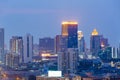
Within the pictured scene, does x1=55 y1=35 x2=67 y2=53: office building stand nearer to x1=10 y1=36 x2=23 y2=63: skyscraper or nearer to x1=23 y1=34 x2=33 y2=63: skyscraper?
x1=23 y1=34 x2=33 y2=63: skyscraper

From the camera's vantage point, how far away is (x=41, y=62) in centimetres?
1191

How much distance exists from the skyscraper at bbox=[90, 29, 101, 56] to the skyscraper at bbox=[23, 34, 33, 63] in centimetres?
153

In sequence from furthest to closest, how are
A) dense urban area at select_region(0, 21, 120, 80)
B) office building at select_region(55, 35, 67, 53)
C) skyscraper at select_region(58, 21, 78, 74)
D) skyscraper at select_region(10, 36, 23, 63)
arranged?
1. office building at select_region(55, 35, 67, 53)
2. skyscraper at select_region(10, 36, 23, 63)
3. skyscraper at select_region(58, 21, 78, 74)
4. dense urban area at select_region(0, 21, 120, 80)

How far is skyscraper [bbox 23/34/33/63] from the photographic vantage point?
11.9 meters

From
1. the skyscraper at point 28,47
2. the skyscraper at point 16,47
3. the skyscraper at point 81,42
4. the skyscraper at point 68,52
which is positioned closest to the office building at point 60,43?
the skyscraper at point 68,52

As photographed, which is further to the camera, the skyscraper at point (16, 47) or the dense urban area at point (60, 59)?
the skyscraper at point (16, 47)

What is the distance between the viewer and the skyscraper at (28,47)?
38.9ft

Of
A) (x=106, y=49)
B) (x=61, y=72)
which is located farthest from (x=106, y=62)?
(x=61, y=72)

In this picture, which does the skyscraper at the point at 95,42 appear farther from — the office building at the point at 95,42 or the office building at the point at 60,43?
the office building at the point at 60,43

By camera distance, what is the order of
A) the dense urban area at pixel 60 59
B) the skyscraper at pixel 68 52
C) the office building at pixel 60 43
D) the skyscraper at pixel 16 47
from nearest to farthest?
the dense urban area at pixel 60 59 → the skyscraper at pixel 68 52 → the skyscraper at pixel 16 47 → the office building at pixel 60 43

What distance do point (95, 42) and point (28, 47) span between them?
1868 mm

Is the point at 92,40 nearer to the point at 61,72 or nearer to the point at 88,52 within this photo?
the point at 88,52

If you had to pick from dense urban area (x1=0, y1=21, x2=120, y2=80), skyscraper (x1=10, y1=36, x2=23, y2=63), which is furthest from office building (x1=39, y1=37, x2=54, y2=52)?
skyscraper (x1=10, y1=36, x2=23, y2=63)

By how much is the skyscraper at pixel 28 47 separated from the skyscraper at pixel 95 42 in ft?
5.01
